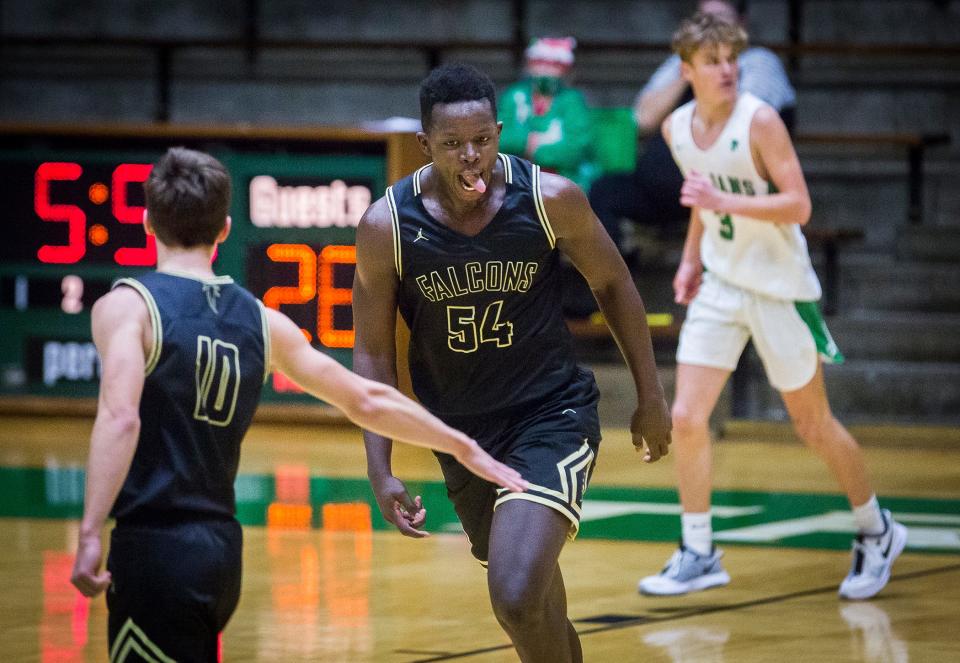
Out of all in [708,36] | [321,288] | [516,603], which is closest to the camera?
[516,603]

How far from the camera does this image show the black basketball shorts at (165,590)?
10.7 ft

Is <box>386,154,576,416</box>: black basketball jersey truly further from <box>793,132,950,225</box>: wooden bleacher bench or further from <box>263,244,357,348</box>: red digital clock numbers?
<box>793,132,950,225</box>: wooden bleacher bench

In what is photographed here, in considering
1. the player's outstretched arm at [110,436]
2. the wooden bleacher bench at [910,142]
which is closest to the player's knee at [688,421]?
the player's outstretched arm at [110,436]

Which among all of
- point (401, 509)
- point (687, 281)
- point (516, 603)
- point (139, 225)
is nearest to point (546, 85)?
point (139, 225)

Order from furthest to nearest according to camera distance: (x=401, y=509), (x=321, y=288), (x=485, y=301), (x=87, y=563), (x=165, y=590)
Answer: (x=321, y=288) < (x=485, y=301) < (x=401, y=509) < (x=165, y=590) < (x=87, y=563)

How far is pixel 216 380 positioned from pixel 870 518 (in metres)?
3.62

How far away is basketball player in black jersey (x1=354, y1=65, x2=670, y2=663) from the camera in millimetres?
4148

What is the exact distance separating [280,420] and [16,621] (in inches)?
222

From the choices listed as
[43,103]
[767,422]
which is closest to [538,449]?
[767,422]

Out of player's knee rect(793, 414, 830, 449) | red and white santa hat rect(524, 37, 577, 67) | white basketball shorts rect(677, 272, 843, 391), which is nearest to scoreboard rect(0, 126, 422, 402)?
red and white santa hat rect(524, 37, 577, 67)

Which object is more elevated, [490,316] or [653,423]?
[490,316]

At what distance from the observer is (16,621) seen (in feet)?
18.3

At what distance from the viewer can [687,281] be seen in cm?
669

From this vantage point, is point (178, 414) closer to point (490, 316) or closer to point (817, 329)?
point (490, 316)
